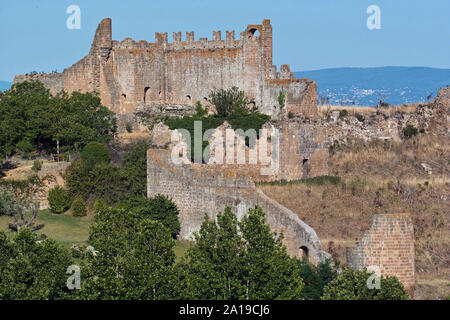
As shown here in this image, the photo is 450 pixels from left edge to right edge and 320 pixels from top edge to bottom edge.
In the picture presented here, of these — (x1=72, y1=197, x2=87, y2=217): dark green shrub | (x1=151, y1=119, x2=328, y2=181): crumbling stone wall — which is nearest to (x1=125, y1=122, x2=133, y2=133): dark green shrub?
(x1=151, y1=119, x2=328, y2=181): crumbling stone wall

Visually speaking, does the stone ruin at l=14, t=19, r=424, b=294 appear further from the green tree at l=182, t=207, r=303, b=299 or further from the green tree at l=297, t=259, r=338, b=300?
the green tree at l=182, t=207, r=303, b=299

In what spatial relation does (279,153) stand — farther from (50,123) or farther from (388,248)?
(388,248)

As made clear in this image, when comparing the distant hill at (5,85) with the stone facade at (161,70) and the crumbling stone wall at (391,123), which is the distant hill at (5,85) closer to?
the stone facade at (161,70)

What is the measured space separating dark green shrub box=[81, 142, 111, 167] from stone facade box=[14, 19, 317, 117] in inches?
303

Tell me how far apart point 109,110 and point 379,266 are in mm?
23321

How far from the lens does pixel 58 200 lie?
150 feet

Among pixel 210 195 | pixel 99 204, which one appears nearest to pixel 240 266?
pixel 210 195

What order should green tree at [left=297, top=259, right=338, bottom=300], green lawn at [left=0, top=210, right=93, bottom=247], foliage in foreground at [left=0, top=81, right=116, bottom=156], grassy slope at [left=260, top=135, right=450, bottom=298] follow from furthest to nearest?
1. foliage in foreground at [left=0, top=81, right=116, bottom=156]
2. green lawn at [left=0, top=210, right=93, bottom=247]
3. grassy slope at [left=260, top=135, right=450, bottom=298]
4. green tree at [left=297, top=259, right=338, bottom=300]

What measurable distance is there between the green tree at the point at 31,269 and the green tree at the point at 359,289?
718cm

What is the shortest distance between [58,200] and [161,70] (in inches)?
557

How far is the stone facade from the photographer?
5550cm

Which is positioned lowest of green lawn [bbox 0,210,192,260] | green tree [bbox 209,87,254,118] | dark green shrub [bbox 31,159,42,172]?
green lawn [bbox 0,210,192,260]

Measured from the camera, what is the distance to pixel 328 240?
38.7 metres
